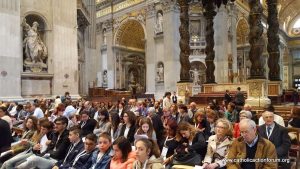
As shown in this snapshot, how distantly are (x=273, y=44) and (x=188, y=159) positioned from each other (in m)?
10.7

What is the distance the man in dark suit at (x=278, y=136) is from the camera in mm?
4180

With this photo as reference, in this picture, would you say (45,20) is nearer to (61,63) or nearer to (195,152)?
(61,63)

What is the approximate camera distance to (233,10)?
2692 cm

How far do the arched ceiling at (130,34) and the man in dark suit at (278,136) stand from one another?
26957mm

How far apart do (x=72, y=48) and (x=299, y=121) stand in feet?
37.1

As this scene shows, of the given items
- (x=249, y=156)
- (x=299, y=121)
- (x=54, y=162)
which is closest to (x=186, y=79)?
(x=299, y=121)

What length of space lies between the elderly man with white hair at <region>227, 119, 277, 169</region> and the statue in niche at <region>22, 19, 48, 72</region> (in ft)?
37.5

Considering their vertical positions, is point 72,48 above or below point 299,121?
above

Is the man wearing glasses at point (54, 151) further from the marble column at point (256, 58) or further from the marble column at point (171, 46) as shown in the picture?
the marble column at point (171, 46)

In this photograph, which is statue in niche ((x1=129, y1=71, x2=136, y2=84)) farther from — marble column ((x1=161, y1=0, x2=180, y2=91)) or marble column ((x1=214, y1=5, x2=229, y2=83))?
marble column ((x1=214, y1=5, x2=229, y2=83))

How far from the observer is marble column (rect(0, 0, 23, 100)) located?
40.0ft

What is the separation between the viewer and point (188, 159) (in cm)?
418

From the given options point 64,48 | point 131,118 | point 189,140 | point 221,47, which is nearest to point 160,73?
point 221,47

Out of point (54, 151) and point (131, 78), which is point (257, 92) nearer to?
point (54, 151)
